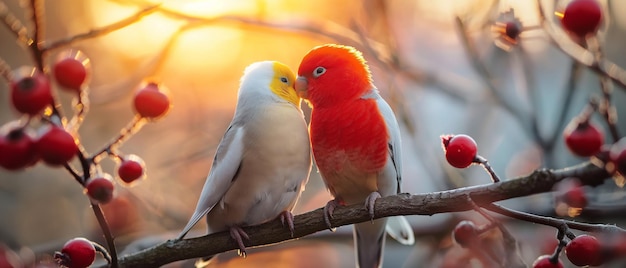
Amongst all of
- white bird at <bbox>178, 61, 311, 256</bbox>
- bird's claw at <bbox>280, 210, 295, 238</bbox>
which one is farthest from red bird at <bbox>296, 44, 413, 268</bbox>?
bird's claw at <bbox>280, 210, 295, 238</bbox>

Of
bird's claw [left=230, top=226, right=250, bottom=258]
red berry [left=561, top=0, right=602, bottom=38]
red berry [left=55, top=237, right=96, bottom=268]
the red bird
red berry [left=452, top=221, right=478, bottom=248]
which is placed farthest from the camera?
the red bird

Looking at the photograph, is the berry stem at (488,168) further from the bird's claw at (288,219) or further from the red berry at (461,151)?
the bird's claw at (288,219)

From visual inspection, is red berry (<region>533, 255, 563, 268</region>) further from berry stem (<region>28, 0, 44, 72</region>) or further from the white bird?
berry stem (<region>28, 0, 44, 72</region>)

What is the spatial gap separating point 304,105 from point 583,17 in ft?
9.99

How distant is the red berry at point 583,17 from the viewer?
1.56m

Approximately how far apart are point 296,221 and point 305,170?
0.34 m

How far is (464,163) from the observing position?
62.9 inches

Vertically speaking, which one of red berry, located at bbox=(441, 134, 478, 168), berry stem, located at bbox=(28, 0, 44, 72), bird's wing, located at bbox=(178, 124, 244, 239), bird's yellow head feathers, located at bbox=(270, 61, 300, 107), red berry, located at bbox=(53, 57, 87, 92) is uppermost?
berry stem, located at bbox=(28, 0, 44, 72)

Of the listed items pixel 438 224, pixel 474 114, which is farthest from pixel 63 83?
pixel 474 114

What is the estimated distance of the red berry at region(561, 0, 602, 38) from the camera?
1.56 metres

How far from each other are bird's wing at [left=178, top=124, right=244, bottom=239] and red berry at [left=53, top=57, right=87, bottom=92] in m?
0.72

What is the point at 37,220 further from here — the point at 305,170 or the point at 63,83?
the point at 63,83

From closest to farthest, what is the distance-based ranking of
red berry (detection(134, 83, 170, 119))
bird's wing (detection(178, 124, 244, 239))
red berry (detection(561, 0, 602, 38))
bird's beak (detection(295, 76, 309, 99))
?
1. red berry (detection(561, 0, 602, 38))
2. red berry (detection(134, 83, 170, 119))
3. bird's wing (detection(178, 124, 244, 239))
4. bird's beak (detection(295, 76, 309, 99))

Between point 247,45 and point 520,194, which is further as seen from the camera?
point 247,45
